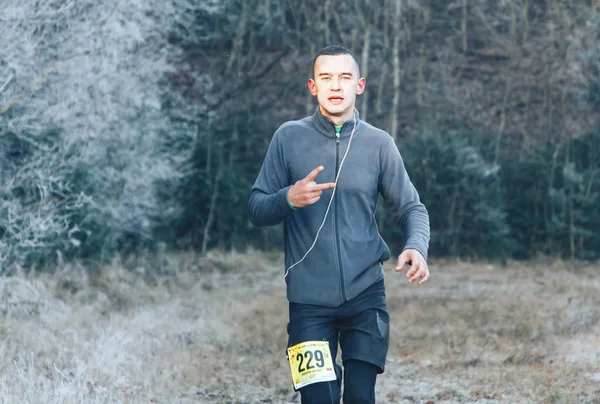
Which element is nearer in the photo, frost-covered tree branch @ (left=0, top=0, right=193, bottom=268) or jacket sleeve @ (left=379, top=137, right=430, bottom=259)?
jacket sleeve @ (left=379, top=137, right=430, bottom=259)

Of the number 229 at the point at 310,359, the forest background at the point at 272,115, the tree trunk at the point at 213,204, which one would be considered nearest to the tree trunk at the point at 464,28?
the forest background at the point at 272,115

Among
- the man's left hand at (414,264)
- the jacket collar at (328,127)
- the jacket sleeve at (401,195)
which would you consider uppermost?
the jacket collar at (328,127)

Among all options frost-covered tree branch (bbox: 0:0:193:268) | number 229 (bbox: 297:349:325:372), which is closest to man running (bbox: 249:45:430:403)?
number 229 (bbox: 297:349:325:372)

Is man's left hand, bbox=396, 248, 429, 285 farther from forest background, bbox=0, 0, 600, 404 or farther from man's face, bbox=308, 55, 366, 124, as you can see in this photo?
forest background, bbox=0, 0, 600, 404

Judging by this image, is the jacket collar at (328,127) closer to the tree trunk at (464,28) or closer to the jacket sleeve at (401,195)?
the jacket sleeve at (401,195)

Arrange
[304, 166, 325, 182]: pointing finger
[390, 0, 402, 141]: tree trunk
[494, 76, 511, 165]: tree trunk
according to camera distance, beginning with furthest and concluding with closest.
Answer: [390, 0, 402, 141]: tree trunk
[494, 76, 511, 165]: tree trunk
[304, 166, 325, 182]: pointing finger

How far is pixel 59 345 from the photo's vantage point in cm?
852

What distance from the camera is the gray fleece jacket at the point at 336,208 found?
4266 millimetres

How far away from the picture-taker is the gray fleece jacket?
14.0 feet

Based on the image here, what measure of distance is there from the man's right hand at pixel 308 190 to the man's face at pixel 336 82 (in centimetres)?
50

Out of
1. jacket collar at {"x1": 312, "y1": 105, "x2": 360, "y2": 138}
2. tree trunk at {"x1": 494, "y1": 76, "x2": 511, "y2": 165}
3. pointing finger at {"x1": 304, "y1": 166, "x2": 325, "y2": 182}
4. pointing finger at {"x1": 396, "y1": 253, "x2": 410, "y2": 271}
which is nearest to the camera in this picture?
pointing finger at {"x1": 304, "y1": 166, "x2": 325, "y2": 182}

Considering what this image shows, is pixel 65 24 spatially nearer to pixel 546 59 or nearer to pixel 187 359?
pixel 187 359

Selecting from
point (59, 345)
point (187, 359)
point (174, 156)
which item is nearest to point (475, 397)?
point (187, 359)

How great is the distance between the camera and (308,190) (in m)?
3.93
